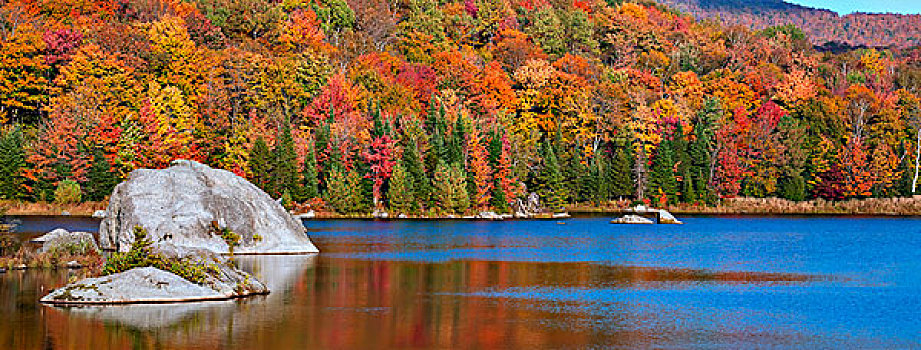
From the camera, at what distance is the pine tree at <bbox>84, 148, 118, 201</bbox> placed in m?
96.3

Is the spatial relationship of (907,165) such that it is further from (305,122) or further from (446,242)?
(446,242)

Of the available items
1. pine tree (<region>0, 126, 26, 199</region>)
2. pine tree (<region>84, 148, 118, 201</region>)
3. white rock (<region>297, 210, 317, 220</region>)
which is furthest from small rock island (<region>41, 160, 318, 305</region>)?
pine tree (<region>0, 126, 26, 199</region>)

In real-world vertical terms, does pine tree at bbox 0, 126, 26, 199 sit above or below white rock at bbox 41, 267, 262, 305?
above

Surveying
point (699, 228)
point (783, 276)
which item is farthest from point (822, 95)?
point (783, 276)

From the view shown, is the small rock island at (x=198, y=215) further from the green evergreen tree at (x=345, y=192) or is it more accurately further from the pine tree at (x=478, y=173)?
the pine tree at (x=478, y=173)

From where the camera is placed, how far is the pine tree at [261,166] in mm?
101750

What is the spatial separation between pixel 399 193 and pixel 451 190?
5461 mm

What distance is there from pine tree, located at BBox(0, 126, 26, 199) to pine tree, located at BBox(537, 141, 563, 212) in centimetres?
5437

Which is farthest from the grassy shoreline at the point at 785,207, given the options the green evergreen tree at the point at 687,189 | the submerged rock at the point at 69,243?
the submerged rock at the point at 69,243

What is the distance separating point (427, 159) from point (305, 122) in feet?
59.4

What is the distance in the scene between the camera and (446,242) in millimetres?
64000

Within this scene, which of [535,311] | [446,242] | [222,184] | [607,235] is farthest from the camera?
[607,235]

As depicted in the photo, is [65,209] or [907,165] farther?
[907,165]

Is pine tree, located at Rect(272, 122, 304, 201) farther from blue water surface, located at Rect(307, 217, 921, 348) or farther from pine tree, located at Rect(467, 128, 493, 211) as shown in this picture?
pine tree, located at Rect(467, 128, 493, 211)
